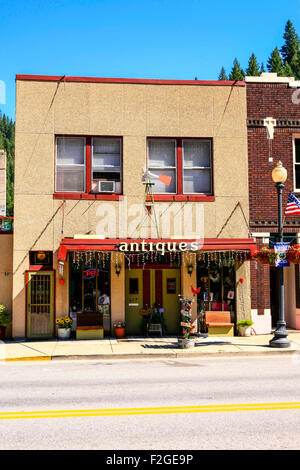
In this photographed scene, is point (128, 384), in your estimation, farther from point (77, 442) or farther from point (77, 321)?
point (77, 321)

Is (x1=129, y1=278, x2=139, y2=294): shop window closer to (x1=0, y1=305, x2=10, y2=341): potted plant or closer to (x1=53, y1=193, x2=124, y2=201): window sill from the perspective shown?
(x1=53, y1=193, x2=124, y2=201): window sill

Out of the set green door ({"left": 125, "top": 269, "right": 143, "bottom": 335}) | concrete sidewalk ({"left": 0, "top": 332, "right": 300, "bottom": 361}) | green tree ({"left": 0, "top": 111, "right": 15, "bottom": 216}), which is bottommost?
concrete sidewalk ({"left": 0, "top": 332, "right": 300, "bottom": 361})

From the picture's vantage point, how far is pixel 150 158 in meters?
18.0

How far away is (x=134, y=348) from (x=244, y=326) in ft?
14.3

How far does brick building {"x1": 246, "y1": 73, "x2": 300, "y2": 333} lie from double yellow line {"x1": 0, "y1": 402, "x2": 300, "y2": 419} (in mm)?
10004

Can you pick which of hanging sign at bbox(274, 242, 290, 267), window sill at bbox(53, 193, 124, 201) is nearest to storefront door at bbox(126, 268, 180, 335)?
window sill at bbox(53, 193, 124, 201)

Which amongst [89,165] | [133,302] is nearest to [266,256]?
[133,302]

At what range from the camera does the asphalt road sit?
6.38 meters

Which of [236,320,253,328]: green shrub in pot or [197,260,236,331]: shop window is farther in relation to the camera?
[197,260,236,331]: shop window

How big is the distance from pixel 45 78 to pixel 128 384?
38.0ft

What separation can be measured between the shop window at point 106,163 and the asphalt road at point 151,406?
7.10 metres

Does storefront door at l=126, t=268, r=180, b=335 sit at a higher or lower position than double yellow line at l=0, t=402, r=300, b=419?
higher

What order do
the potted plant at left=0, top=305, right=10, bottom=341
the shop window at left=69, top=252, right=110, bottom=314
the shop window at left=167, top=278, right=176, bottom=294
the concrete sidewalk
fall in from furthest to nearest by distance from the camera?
the shop window at left=167, top=278, right=176, bottom=294 < the shop window at left=69, top=252, right=110, bottom=314 < the potted plant at left=0, top=305, right=10, bottom=341 < the concrete sidewalk
